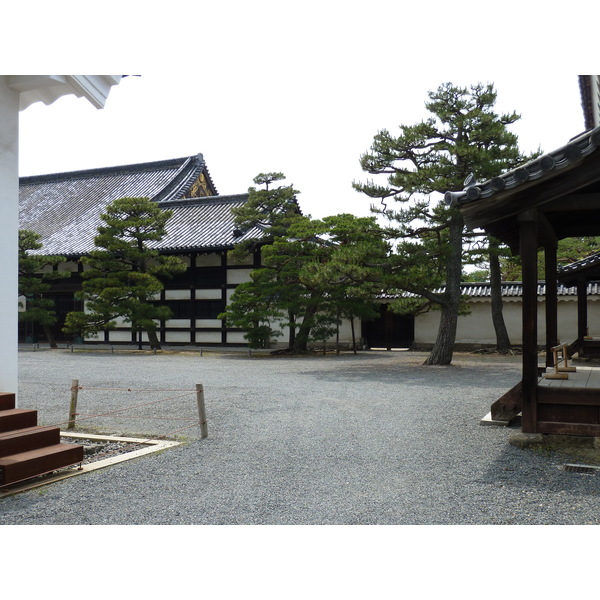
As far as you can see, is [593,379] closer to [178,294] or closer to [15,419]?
[15,419]

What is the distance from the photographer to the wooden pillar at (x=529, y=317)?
17.2 feet

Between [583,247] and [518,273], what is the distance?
3.26 meters

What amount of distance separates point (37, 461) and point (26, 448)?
243 millimetres

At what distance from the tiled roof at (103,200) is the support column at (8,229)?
15479 mm

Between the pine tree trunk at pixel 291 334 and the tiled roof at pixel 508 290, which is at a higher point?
the tiled roof at pixel 508 290

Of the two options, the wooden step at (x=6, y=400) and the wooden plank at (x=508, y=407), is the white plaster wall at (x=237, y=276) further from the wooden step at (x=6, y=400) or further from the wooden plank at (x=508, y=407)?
the wooden step at (x=6, y=400)

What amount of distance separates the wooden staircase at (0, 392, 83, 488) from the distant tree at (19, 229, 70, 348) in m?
17.7

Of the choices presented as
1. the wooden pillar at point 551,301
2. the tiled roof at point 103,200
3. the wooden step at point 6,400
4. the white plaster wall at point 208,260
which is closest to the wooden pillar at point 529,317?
the wooden pillar at point 551,301

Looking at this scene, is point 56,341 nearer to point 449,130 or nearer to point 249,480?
point 449,130

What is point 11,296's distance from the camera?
5.44 metres

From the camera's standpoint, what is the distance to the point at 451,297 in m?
14.6

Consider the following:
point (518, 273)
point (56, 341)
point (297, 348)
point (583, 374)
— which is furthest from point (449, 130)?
point (56, 341)

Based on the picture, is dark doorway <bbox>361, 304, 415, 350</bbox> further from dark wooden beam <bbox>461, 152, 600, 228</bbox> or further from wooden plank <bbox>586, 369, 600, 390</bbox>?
dark wooden beam <bbox>461, 152, 600, 228</bbox>

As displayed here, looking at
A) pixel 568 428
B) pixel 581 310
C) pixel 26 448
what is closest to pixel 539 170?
pixel 568 428
